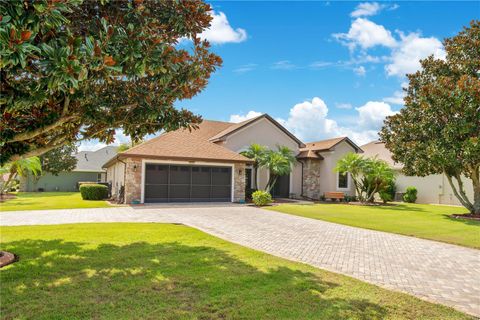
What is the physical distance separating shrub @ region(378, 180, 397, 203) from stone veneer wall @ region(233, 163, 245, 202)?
1227 centimetres

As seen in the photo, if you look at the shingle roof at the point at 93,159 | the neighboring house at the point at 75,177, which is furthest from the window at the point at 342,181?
the shingle roof at the point at 93,159

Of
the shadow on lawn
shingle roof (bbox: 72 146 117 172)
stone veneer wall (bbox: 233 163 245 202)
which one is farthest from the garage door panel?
Answer: shingle roof (bbox: 72 146 117 172)

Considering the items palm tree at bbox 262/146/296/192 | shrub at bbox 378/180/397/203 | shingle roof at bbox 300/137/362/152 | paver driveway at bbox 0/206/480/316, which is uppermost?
shingle roof at bbox 300/137/362/152

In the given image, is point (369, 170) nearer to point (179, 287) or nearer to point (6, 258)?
point (179, 287)

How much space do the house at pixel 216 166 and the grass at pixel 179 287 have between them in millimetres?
9629

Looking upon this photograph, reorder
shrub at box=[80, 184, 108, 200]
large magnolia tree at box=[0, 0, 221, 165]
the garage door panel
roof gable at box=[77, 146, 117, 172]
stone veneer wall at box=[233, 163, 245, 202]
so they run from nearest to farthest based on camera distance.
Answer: large magnolia tree at box=[0, 0, 221, 165], the garage door panel, stone veneer wall at box=[233, 163, 245, 202], shrub at box=[80, 184, 108, 200], roof gable at box=[77, 146, 117, 172]

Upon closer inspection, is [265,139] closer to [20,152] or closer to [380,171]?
[380,171]

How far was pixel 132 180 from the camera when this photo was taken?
67.2 feet

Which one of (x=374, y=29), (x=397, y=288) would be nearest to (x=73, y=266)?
(x=397, y=288)

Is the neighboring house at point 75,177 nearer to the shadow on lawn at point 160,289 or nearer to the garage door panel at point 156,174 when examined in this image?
the garage door panel at point 156,174

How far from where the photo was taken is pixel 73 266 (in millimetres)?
7016

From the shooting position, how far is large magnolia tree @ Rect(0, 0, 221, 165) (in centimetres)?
384

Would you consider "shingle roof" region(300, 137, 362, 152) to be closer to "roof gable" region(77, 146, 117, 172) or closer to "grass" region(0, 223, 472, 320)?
"grass" region(0, 223, 472, 320)

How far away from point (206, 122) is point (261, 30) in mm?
17827
